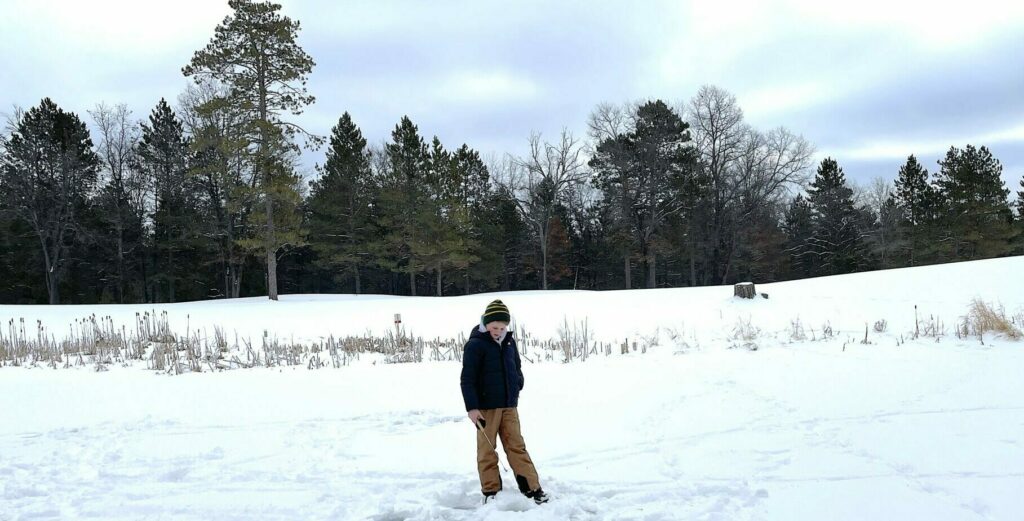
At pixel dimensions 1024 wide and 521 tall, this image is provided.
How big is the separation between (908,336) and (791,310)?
15.1 feet

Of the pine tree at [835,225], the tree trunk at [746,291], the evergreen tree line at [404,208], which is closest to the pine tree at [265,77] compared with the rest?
the evergreen tree line at [404,208]

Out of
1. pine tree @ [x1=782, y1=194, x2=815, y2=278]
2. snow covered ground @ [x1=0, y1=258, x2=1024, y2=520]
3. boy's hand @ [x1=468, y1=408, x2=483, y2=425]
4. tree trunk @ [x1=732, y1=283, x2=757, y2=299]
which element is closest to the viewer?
snow covered ground @ [x1=0, y1=258, x2=1024, y2=520]

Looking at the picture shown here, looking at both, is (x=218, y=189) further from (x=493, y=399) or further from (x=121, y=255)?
(x=493, y=399)

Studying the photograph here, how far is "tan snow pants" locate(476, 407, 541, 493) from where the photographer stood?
159 inches

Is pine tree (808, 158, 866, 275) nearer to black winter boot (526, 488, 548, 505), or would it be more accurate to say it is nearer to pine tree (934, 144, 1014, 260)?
pine tree (934, 144, 1014, 260)

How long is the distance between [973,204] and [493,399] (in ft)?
149

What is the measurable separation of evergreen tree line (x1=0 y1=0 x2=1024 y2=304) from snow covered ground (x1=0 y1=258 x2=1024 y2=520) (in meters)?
18.5

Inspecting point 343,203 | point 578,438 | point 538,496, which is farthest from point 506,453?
point 343,203

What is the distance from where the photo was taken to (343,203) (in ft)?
119

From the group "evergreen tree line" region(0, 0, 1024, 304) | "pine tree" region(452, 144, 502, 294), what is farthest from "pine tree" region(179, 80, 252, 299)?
"pine tree" region(452, 144, 502, 294)

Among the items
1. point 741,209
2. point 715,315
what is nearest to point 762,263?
point 741,209

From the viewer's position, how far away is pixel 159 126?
33125mm

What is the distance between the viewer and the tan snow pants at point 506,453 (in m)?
4.04

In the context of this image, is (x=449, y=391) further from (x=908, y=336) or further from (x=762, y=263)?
Answer: (x=762, y=263)
